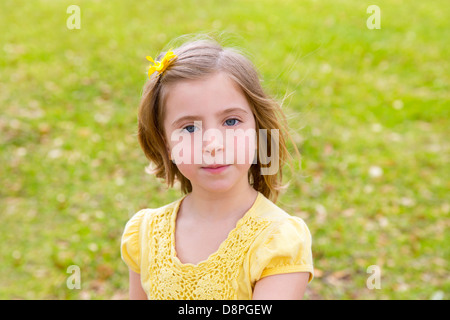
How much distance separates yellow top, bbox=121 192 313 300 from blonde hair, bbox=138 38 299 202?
0.25 metres

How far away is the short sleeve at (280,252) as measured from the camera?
163 centimetres

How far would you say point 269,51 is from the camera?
6.58m

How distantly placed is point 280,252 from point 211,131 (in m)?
0.43

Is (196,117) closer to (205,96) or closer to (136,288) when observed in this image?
(205,96)

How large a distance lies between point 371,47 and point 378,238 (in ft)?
12.6

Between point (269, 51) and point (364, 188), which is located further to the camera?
point (269, 51)

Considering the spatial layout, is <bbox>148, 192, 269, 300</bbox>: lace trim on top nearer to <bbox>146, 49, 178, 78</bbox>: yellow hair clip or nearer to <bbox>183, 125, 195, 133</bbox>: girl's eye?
<bbox>183, 125, 195, 133</bbox>: girl's eye

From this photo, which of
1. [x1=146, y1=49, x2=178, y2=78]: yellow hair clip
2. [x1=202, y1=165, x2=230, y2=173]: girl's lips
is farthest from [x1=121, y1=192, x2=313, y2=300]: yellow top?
[x1=146, y1=49, x2=178, y2=78]: yellow hair clip

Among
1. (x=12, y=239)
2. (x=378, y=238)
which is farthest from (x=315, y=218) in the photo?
(x=12, y=239)

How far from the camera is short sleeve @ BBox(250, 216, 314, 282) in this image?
1.63m

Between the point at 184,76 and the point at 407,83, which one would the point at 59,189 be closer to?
the point at 184,76

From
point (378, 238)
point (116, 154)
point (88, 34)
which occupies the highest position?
point (88, 34)

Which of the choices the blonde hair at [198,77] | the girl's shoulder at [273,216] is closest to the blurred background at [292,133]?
the blonde hair at [198,77]

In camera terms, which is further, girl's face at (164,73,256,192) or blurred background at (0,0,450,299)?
blurred background at (0,0,450,299)
